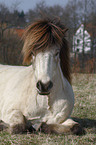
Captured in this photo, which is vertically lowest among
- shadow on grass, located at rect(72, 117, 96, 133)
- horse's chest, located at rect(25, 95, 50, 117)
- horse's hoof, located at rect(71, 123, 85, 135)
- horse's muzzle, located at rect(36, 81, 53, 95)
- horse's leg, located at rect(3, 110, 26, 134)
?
shadow on grass, located at rect(72, 117, 96, 133)

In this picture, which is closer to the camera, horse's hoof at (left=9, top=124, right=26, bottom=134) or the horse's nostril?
the horse's nostril

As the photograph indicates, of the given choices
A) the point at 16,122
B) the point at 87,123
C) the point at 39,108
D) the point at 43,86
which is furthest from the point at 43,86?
the point at 87,123

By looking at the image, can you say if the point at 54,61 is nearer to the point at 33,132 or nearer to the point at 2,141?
the point at 33,132

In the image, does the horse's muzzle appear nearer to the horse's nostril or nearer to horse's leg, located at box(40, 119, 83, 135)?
the horse's nostril

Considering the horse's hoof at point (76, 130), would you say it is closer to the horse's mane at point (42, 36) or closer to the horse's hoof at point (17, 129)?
the horse's hoof at point (17, 129)

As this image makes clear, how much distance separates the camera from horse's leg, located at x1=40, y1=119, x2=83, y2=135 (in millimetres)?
2533

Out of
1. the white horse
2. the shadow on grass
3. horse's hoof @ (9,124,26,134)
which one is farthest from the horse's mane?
the shadow on grass

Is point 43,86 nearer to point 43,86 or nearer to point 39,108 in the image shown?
point 43,86

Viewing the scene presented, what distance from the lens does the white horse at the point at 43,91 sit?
7.70 ft

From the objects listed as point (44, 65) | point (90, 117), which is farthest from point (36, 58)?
point (90, 117)

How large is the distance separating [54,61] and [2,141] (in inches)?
48.4

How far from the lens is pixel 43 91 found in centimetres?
221

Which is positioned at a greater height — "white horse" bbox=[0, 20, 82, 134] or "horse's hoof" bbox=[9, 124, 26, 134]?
"white horse" bbox=[0, 20, 82, 134]

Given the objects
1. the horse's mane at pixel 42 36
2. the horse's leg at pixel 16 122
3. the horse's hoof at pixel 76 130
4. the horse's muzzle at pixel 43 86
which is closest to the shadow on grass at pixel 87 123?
the horse's hoof at pixel 76 130
